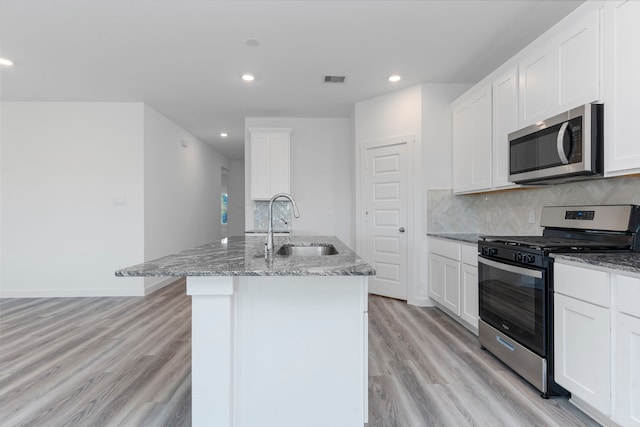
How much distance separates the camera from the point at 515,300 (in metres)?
2.19

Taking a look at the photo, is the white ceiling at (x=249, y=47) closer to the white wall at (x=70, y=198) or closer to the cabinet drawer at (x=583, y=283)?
the white wall at (x=70, y=198)

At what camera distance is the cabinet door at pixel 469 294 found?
2823 mm

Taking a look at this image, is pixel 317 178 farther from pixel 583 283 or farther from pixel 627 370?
pixel 627 370

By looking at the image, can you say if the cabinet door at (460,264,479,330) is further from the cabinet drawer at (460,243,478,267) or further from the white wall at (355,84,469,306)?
the white wall at (355,84,469,306)

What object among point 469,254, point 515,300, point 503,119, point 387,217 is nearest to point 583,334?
point 515,300

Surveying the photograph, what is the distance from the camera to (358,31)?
277 centimetres

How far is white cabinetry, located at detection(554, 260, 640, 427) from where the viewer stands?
148 cm

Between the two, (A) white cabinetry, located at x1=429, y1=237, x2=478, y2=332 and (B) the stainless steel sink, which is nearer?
(B) the stainless steel sink

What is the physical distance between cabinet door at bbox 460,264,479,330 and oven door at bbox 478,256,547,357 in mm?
203

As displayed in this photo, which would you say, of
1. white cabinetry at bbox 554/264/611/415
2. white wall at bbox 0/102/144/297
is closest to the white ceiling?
white wall at bbox 0/102/144/297

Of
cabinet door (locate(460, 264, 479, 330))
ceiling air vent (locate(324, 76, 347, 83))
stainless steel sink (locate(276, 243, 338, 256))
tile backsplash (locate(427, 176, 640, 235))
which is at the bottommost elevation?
cabinet door (locate(460, 264, 479, 330))

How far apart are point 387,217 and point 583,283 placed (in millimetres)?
2583

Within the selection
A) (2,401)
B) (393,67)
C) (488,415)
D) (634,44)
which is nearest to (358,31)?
(393,67)

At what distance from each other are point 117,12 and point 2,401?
2.70 m
